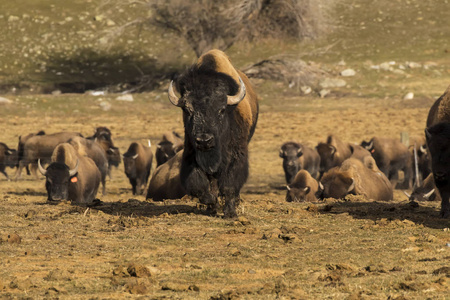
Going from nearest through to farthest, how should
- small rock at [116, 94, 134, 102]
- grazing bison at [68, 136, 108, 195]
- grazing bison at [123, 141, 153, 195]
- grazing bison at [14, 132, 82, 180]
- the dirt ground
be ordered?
the dirt ground < grazing bison at [68, 136, 108, 195] < grazing bison at [123, 141, 153, 195] < grazing bison at [14, 132, 82, 180] < small rock at [116, 94, 134, 102]

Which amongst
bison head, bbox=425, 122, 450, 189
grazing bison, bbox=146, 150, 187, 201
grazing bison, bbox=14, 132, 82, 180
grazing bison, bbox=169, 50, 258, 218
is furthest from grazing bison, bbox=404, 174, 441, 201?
grazing bison, bbox=14, 132, 82, 180

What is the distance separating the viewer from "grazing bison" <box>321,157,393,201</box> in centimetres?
1485

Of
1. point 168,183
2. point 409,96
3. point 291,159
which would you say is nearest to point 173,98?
point 168,183

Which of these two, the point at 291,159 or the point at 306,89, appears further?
the point at 306,89

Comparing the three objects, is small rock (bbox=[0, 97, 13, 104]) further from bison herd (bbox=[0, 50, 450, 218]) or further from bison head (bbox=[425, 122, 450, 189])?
bison head (bbox=[425, 122, 450, 189])

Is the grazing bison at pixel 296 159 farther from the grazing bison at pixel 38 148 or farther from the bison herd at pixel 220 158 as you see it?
the grazing bison at pixel 38 148

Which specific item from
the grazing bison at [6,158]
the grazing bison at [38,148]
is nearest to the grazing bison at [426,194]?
the grazing bison at [38,148]

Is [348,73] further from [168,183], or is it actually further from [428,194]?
[168,183]

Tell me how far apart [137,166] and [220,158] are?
41.4 ft

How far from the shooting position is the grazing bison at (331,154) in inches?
940

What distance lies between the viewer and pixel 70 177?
50.4 ft

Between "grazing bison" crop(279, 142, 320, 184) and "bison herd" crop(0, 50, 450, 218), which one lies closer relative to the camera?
"bison herd" crop(0, 50, 450, 218)

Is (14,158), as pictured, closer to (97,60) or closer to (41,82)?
(41,82)

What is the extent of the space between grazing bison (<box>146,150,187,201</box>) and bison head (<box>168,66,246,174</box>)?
4.04 meters
